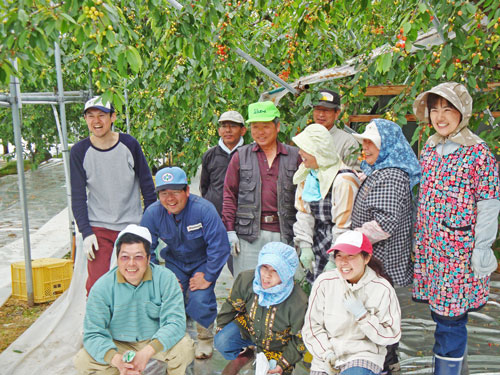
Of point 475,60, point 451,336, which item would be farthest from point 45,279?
point 475,60

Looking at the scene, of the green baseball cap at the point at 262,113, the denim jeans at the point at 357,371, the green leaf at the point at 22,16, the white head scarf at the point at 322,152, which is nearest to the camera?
the green leaf at the point at 22,16

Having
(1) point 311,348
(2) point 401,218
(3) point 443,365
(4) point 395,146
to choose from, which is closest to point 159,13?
(4) point 395,146

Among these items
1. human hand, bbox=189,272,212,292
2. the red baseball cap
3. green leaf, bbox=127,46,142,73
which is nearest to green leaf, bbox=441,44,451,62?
the red baseball cap

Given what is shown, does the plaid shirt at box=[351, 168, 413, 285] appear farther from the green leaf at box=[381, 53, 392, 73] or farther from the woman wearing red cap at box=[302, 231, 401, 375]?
the green leaf at box=[381, 53, 392, 73]

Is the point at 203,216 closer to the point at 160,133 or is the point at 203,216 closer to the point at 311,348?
the point at 311,348

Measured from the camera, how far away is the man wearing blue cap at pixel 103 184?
4.00 meters

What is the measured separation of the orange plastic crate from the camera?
18.0ft

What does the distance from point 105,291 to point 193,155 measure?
479 centimetres

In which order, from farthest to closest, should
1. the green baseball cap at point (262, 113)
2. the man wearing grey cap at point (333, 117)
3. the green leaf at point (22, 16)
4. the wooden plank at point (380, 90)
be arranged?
1. the wooden plank at point (380, 90)
2. the man wearing grey cap at point (333, 117)
3. the green baseball cap at point (262, 113)
4. the green leaf at point (22, 16)

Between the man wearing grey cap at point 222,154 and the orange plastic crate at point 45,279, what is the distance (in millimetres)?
1875

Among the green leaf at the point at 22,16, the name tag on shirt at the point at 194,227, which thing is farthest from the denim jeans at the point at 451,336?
the green leaf at the point at 22,16

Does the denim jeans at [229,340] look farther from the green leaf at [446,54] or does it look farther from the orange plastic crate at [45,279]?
the orange plastic crate at [45,279]

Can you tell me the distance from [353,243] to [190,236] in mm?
1223

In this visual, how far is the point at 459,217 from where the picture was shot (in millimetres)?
3051
